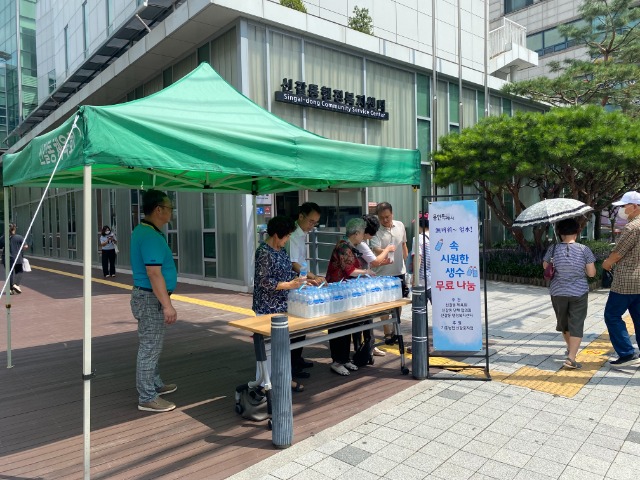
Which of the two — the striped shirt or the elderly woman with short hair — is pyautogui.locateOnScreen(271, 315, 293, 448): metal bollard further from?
the striped shirt

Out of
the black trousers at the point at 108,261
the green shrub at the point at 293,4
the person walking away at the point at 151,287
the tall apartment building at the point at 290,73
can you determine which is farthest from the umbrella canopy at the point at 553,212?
the black trousers at the point at 108,261

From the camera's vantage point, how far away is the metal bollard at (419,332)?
4.89m

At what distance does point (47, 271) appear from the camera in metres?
18.6

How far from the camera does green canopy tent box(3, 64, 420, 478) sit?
3.25 meters

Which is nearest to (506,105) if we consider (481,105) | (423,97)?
(481,105)

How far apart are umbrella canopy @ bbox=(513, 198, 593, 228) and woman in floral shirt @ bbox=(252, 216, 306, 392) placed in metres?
3.05

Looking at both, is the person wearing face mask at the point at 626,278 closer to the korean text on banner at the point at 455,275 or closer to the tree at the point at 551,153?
the korean text on banner at the point at 455,275

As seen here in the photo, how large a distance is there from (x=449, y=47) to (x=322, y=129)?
28.4ft

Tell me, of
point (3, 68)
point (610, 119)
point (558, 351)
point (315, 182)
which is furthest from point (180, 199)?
point (3, 68)

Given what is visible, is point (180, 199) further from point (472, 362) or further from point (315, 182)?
point (472, 362)

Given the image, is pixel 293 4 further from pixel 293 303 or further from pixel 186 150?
pixel 293 303

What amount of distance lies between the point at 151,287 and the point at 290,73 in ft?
28.6

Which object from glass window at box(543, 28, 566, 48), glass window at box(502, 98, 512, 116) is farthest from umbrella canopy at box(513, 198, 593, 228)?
glass window at box(543, 28, 566, 48)

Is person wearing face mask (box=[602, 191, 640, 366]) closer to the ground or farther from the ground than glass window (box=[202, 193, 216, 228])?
closer to the ground
